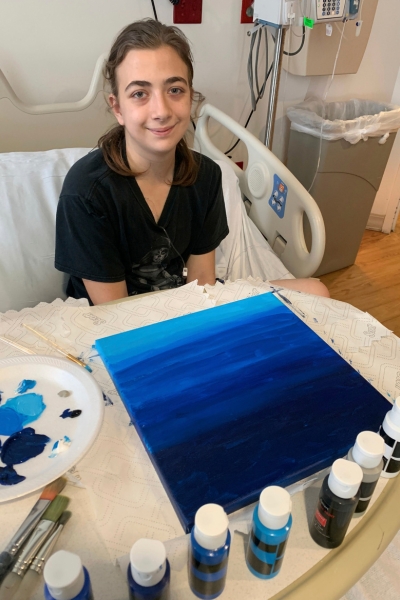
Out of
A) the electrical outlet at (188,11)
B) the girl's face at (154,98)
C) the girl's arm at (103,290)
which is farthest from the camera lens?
the electrical outlet at (188,11)

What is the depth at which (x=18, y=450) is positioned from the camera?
642 millimetres

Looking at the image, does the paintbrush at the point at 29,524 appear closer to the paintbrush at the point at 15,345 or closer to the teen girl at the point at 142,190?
the paintbrush at the point at 15,345

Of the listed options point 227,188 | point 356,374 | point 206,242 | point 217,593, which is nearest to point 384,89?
point 227,188

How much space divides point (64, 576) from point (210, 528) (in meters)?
0.14

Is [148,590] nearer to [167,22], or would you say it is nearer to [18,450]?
[18,450]

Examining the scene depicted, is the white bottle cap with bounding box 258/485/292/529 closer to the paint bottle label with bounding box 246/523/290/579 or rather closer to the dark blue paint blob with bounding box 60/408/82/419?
the paint bottle label with bounding box 246/523/290/579

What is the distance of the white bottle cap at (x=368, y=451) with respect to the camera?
53 centimetres

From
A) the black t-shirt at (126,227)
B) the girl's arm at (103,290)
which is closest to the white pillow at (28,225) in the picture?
the black t-shirt at (126,227)

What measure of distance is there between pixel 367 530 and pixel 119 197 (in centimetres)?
80

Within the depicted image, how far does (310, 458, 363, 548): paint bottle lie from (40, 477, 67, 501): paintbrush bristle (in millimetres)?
333

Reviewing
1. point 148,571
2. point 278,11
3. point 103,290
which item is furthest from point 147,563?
point 278,11

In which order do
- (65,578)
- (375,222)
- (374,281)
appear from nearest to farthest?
(65,578) < (374,281) < (375,222)

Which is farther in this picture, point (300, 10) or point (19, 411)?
point (300, 10)

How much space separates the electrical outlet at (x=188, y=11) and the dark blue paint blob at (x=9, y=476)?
5.25 feet
